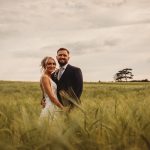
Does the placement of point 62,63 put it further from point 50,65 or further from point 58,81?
point 58,81

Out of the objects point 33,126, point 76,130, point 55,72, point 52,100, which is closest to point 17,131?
point 33,126

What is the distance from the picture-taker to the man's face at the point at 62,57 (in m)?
5.11

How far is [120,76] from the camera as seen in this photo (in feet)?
235

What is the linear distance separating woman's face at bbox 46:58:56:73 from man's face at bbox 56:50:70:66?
13cm

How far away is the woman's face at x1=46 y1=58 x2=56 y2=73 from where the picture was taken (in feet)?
17.5

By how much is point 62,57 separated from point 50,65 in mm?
285

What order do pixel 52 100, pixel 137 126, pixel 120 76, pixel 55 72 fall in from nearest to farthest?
pixel 137 126 → pixel 52 100 → pixel 55 72 → pixel 120 76

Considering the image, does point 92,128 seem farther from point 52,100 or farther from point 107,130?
point 52,100

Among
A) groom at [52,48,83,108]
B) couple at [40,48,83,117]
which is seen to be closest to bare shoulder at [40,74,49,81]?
couple at [40,48,83,117]

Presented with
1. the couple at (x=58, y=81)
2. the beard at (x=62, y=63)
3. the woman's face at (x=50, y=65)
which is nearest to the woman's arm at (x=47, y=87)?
the couple at (x=58, y=81)

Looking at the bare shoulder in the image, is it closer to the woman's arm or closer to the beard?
the woman's arm

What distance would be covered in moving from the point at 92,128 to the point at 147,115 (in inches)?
17.0

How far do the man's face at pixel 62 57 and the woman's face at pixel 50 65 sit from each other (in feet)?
0.44

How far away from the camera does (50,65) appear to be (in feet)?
17.6
